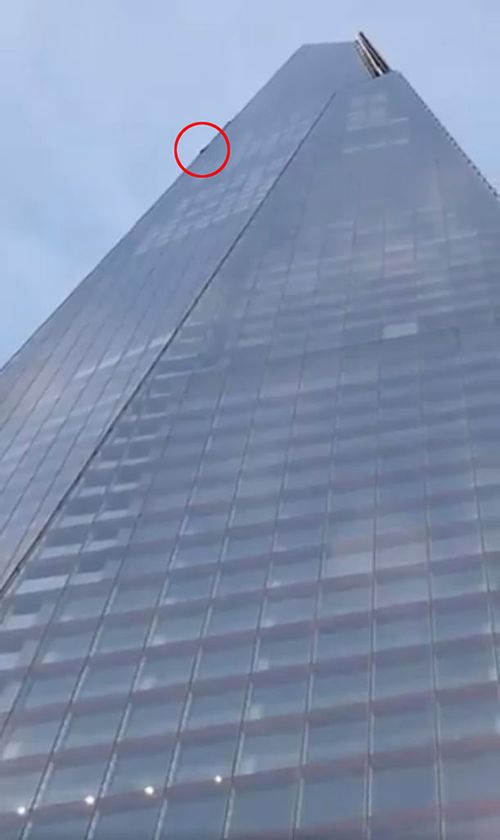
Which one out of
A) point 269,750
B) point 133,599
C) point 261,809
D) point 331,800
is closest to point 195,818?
point 261,809

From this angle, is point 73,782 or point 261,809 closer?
point 261,809

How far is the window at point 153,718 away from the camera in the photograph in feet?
110

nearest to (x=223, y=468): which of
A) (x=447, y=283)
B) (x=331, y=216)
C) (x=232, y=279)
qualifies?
(x=447, y=283)

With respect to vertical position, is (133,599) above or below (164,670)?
below

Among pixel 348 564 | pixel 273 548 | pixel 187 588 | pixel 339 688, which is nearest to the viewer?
pixel 339 688

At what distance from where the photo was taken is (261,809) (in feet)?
96.1

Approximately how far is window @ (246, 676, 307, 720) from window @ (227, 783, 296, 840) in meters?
2.97

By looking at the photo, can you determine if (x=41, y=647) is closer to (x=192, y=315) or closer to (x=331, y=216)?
(x=192, y=315)

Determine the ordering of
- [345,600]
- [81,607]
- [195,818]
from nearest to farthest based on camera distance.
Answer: [195,818], [345,600], [81,607]

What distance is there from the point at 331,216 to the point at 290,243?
15.0 feet

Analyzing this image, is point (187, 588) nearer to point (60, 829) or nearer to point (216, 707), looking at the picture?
point (216, 707)

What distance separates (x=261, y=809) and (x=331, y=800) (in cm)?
157

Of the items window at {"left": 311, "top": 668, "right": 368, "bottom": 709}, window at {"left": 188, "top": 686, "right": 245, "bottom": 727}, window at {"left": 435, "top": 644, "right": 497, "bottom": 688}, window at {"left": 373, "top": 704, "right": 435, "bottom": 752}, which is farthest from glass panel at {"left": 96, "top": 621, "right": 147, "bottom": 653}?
window at {"left": 435, "top": 644, "right": 497, "bottom": 688}

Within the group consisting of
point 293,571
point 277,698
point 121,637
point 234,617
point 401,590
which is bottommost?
point 401,590
